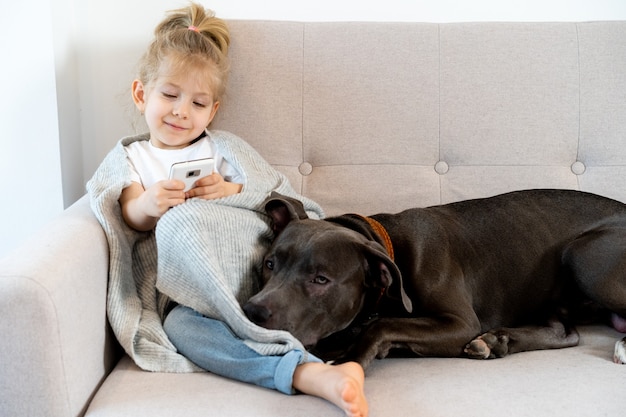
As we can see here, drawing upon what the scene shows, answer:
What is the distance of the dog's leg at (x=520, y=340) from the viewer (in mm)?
1991

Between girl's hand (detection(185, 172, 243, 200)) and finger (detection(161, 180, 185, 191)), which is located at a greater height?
finger (detection(161, 180, 185, 191))

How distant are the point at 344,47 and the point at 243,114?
0.41 m

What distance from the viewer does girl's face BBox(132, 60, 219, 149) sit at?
7.22 ft

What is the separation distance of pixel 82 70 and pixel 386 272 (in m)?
1.48

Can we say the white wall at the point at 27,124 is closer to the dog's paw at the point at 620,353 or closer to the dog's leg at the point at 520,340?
the dog's leg at the point at 520,340

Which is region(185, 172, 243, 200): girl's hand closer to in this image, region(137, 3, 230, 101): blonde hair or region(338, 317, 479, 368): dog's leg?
region(137, 3, 230, 101): blonde hair

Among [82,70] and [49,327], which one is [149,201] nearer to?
[49,327]

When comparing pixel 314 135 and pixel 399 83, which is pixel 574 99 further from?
pixel 314 135

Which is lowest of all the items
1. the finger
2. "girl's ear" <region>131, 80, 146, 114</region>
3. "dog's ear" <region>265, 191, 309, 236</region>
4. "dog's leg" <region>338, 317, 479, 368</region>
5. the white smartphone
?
"dog's leg" <region>338, 317, 479, 368</region>

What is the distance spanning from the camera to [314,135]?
2.46 meters

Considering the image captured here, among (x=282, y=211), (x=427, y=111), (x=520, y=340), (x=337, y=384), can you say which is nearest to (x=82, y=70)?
(x=282, y=211)

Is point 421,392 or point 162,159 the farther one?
point 162,159

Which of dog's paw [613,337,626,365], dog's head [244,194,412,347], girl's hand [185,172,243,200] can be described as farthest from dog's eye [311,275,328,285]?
dog's paw [613,337,626,365]

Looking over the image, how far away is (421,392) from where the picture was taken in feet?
5.57
